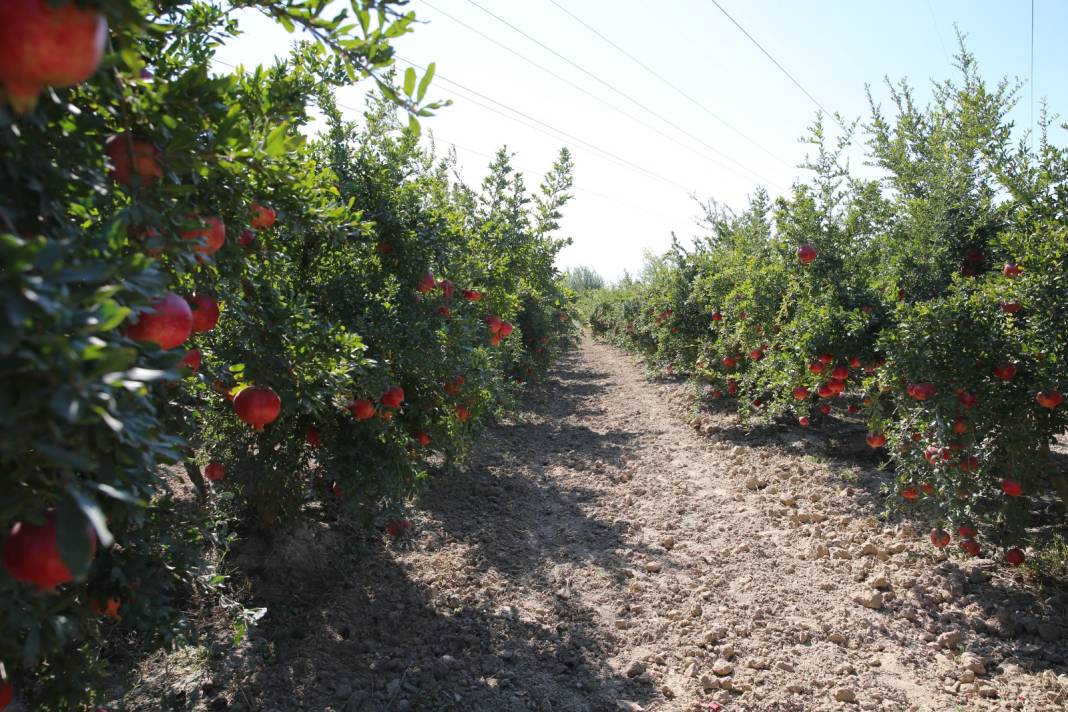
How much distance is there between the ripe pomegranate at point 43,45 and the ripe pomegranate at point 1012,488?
15.0ft

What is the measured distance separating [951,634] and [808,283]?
3438mm

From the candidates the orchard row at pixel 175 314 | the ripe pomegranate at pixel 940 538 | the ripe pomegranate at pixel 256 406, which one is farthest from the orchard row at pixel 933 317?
the ripe pomegranate at pixel 256 406

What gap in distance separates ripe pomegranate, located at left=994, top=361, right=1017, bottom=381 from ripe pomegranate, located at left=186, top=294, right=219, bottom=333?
162 inches

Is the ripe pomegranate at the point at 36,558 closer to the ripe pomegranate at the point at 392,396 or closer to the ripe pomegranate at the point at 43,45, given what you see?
the ripe pomegranate at the point at 43,45

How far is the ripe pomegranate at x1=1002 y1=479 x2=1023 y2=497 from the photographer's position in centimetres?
369

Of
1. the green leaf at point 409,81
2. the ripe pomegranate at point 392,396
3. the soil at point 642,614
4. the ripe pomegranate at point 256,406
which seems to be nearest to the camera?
the green leaf at point 409,81

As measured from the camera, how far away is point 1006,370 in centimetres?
368

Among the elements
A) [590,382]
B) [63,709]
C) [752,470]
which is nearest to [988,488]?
[752,470]

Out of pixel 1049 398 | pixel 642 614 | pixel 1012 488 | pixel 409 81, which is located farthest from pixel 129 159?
pixel 1012 488

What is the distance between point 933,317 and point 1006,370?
20.9 inches

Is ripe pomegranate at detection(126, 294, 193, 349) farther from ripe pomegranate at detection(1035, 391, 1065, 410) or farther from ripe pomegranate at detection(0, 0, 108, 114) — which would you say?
ripe pomegranate at detection(1035, 391, 1065, 410)

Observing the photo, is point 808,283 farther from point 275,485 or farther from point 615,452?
point 275,485

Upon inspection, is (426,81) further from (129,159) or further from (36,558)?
(36,558)

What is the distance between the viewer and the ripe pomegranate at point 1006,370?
3.68m
